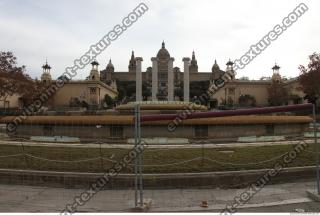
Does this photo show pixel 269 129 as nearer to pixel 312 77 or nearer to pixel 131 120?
pixel 131 120

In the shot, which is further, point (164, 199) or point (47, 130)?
point (47, 130)

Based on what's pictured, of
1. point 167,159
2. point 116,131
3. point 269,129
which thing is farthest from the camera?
point 269,129

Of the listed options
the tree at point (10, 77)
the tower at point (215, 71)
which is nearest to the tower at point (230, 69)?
the tower at point (215, 71)

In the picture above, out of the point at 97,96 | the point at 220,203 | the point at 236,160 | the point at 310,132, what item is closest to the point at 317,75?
the point at 310,132

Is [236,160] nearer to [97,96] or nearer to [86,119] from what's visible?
[86,119]

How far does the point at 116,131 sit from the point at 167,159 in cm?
841

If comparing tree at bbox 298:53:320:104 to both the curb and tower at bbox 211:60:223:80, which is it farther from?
tower at bbox 211:60:223:80

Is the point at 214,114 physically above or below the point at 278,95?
below

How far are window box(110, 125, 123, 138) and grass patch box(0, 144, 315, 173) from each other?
4.43m

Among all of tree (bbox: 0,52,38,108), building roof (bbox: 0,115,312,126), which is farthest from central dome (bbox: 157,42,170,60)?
building roof (bbox: 0,115,312,126)

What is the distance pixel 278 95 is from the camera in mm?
93812

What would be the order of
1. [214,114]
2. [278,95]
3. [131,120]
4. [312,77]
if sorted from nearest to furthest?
[214,114] < [131,120] < [312,77] < [278,95]

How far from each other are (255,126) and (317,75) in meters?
38.0

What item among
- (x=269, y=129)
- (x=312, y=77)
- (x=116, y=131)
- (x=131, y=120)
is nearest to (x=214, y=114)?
(x=131, y=120)
